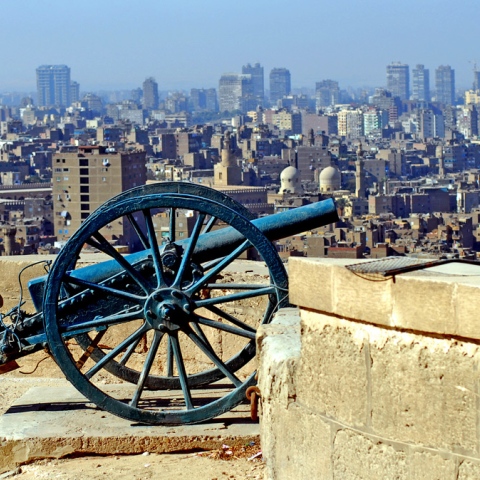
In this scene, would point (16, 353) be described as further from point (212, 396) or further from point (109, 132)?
point (109, 132)

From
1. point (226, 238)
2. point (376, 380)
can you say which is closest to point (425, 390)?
point (376, 380)

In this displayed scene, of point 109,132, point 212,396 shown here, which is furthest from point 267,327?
point 109,132

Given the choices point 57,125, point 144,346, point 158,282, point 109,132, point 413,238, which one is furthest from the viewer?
point 57,125

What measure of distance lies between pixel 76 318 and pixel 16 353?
211mm


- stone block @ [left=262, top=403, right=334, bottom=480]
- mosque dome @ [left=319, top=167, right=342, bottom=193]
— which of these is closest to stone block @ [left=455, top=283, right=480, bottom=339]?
stone block @ [left=262, top=403, right=334, bottom=480]

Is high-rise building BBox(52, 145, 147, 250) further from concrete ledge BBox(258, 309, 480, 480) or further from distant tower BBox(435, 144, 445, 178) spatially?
concrete ledge BBox(258, 309, 480, 480)

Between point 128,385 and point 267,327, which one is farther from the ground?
point 267,327

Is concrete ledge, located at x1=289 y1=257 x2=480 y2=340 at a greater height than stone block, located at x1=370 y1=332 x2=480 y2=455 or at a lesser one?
greater

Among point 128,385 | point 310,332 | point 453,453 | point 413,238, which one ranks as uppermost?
point 310,332

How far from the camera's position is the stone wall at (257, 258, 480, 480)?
7.80ft

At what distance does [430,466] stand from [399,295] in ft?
1.00

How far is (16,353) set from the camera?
3.93m

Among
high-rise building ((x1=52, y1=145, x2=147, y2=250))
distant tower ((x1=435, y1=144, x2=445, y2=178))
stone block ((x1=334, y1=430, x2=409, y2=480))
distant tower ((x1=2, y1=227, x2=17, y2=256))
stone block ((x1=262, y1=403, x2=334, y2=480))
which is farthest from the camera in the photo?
A: distant tower ((x1=435, y1=144, x2=445, y2=178))

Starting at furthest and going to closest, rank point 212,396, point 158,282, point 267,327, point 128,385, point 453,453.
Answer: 1. point 128,385
2. point 212,396
3. point 158,282
4. point 267,327
5. point 453,453
